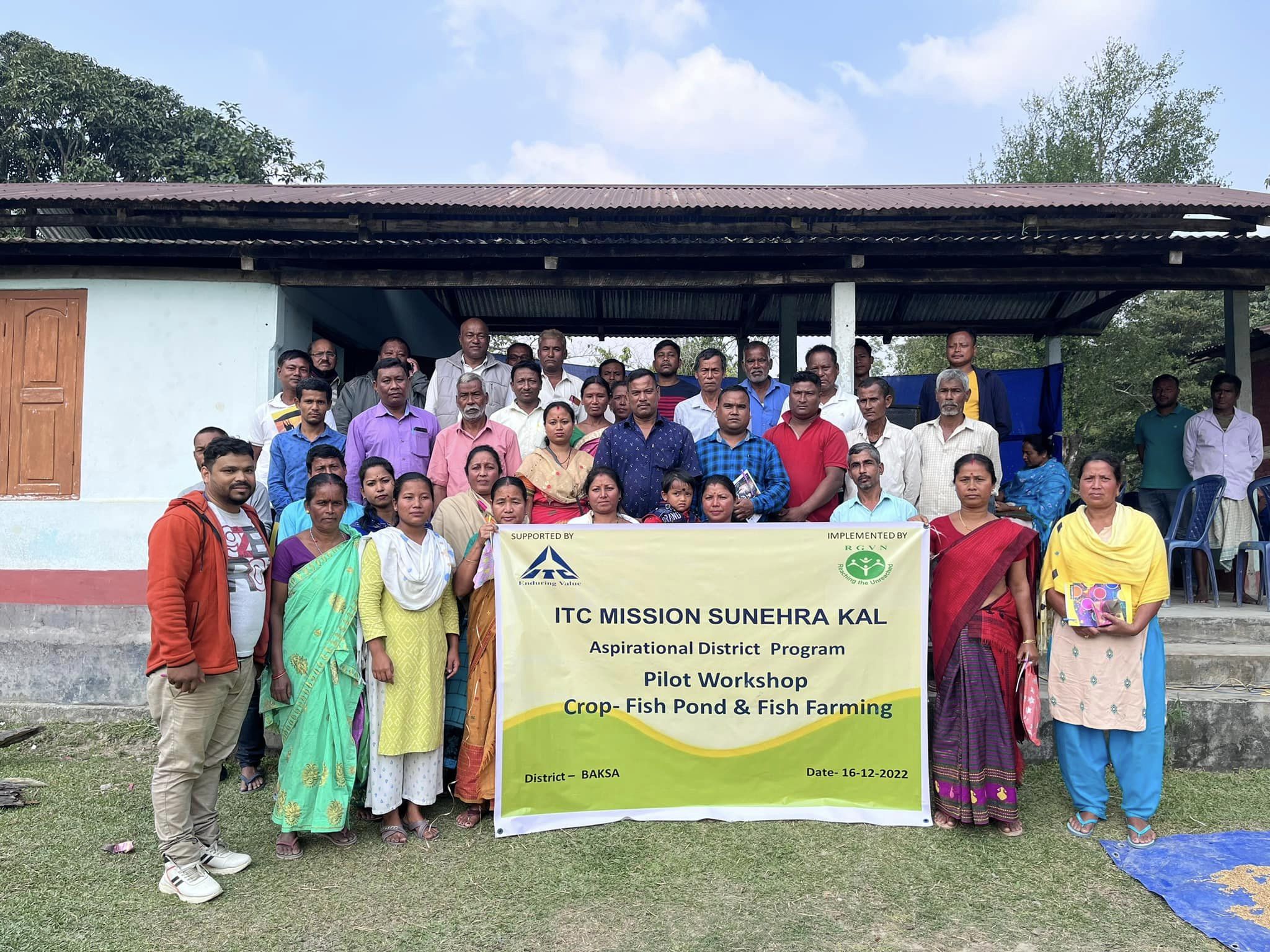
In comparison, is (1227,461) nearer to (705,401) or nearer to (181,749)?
(705,401)

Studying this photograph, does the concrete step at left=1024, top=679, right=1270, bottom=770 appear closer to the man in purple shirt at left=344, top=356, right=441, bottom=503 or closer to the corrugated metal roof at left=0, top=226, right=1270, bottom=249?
the corrugated metal roof at left=0, top=226, right=1270, bottom=249

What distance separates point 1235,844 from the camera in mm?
3490

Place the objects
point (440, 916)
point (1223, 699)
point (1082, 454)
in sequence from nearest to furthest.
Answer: point (440, 916) → point (1223, 699) → point (1082, 454)

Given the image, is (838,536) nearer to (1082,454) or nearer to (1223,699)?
(1223,699)

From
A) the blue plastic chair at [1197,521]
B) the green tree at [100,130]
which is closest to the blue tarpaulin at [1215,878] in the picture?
the blue plastic chair at [1197,521]

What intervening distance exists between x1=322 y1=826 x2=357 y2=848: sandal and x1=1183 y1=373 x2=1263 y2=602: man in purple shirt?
613 centimetres

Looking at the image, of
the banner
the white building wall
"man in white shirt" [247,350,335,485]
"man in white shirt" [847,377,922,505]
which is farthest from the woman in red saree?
the white building wall

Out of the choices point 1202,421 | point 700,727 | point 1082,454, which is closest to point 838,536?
point 700,727

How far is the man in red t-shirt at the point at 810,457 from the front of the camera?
4508 millimetres

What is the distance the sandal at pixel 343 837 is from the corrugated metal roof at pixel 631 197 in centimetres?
393

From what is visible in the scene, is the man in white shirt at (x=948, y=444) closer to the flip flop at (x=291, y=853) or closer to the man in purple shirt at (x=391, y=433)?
the man in purple shirt at (x=391, y=433)

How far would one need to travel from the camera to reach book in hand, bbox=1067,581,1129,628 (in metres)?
3.52

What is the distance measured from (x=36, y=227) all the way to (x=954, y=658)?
6.63 m

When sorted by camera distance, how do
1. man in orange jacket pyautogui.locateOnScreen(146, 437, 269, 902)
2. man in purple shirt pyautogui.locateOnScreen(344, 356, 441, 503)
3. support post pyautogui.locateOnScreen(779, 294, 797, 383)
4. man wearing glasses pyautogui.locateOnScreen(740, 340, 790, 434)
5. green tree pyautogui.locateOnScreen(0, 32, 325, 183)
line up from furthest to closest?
green tree pyautogui.locateOnScreen(0, 32, 325, 183) < support post pyautogui.locateOnScreen(779, 294, 797, 383) < man wearing glasses pyautogui.locateOnScreen(740, 340, 790, 434) < man in purple shirt pyautogui.locateOnScreen(344, 356, 441, 503) < man in orange jacket pyautogui.locateOnScreen(146, 437, 269, 902)
